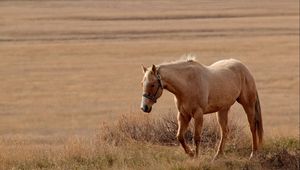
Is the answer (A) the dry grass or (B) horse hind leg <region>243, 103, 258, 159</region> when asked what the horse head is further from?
(B) horse hind leg <region>243, 103, 258, 159</region>

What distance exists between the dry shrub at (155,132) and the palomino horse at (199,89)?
1.14 meters

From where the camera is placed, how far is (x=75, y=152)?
33.4 feet

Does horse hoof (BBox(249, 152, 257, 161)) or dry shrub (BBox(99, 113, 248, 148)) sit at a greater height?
dry shrub (BBox(99, 113, 248, 148))

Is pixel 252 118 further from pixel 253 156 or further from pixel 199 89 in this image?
pixel 199 89

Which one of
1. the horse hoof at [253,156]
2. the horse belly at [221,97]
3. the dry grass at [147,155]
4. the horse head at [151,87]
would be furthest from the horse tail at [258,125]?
the horse head at [151,87]

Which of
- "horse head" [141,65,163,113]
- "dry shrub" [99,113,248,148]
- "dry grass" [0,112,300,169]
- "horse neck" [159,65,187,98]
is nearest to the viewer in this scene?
"horse head" [141,65,163,113]

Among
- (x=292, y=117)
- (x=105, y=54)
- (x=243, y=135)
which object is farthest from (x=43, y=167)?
(x=105, y=54)

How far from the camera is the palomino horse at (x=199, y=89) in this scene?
9367 millimetres

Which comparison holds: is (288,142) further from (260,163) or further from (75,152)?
(75,152)

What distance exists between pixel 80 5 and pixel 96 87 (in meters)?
54.3

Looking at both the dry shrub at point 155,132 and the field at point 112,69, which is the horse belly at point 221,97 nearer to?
the field at point 112,69

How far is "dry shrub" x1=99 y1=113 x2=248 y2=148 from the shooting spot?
11.9 meters

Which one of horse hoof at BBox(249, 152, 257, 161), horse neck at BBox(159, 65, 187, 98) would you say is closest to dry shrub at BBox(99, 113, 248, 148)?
horse hoof at BBox(249, 152, 257, 161)

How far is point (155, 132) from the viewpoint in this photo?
12.0 meters
